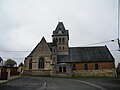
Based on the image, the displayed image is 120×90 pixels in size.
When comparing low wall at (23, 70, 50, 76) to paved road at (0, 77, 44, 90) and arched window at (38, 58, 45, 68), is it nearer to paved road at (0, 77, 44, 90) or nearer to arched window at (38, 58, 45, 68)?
arched window at (38, 58, 45, 68)

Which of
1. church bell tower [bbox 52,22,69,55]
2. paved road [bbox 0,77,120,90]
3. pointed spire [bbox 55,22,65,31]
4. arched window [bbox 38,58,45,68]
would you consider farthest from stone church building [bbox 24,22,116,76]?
paved road [bbox 0,77,120,90]

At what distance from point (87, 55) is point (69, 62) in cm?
574

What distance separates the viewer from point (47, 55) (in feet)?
152

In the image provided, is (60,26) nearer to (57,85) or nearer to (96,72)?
(96,72)

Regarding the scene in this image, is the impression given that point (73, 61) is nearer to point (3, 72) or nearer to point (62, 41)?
point (62, 41)

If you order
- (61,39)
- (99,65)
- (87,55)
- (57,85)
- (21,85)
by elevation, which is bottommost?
(57,85)

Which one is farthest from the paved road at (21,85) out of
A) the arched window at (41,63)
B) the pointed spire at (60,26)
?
the pointed spire at (60,26)

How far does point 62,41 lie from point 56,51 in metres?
4.83

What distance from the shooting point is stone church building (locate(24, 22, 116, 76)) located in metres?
44.7

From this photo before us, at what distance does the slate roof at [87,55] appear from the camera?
4588cm

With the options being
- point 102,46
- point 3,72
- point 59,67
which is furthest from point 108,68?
point 3,72

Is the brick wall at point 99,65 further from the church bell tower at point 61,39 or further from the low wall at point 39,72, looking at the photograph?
the low wall at point 39,72

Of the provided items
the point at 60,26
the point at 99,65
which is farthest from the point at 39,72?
the point at 60,26

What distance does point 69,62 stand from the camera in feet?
154
